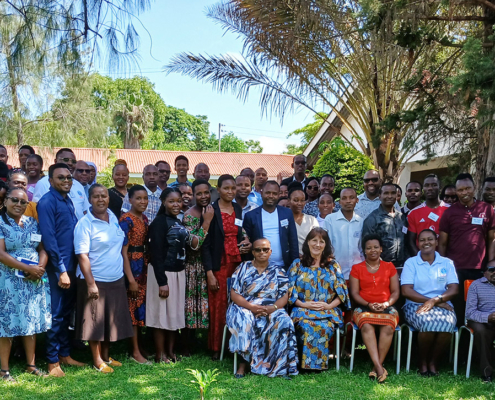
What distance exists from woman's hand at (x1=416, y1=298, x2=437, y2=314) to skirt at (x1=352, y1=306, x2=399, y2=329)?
246 millimetres

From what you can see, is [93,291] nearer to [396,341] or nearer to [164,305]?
[164,305]

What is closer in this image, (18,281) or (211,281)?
(18,281)

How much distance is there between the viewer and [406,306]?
18.9 feet

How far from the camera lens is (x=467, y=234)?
587 cm

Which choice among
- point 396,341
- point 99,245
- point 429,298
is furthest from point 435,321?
point 99,245

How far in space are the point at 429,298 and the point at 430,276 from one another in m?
0.24

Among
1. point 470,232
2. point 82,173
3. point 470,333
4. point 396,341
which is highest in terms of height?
point 82,173

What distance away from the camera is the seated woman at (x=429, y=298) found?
5421 mm

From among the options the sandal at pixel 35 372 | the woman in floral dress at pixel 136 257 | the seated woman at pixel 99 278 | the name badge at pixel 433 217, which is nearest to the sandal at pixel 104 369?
the seated woman at pixel 99 278

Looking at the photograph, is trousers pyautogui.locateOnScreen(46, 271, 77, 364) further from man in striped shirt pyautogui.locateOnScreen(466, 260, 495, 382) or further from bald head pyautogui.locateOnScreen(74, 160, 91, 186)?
man in striped shirt pyautogui.locateOnScreen(466, 260, 495, 382)

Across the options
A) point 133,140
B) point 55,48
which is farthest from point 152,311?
point 133,140

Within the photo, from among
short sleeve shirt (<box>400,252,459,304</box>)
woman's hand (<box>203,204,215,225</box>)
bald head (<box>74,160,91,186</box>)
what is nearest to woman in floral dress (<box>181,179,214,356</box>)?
woman's hand (<box>203,204,215,225</box>)

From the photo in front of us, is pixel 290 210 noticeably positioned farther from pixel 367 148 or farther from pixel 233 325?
pixel 367 148

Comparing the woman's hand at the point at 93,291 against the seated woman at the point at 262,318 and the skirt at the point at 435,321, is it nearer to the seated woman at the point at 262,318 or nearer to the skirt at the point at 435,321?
the seated woman at the point at 262,318
